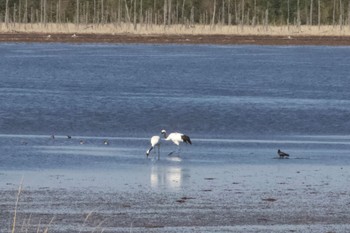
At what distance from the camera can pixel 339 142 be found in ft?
77.2

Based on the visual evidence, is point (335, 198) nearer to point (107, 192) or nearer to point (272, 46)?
point (107, 192)

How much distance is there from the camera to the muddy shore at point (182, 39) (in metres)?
81.0

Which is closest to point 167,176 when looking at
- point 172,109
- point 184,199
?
point 184,199

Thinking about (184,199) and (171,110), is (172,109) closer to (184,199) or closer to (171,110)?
(171,110)

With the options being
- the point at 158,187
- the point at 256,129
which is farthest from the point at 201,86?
the point at 158,187

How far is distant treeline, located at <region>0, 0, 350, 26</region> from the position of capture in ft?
312

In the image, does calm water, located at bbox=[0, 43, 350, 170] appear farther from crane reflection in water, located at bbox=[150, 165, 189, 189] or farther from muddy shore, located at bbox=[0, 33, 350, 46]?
muddy shore, located at bbox=[0, 33, 350, 46]

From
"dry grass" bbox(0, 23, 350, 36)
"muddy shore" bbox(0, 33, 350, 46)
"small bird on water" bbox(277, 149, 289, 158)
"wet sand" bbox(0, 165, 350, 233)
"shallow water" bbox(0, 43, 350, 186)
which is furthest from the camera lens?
"dry grass" bbox(0, 23, 350, 36)

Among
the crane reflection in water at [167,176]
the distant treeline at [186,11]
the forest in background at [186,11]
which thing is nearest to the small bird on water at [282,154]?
the crane reflection in water at [167,176]

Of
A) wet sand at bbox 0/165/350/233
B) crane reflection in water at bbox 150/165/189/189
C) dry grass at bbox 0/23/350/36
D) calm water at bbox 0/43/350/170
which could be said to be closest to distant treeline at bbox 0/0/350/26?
dry grass at bbox 0/23/350/36

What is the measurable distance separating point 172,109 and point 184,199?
15.4m

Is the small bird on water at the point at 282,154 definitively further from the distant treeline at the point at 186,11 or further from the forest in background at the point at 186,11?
the forest in background at the point at 186,11

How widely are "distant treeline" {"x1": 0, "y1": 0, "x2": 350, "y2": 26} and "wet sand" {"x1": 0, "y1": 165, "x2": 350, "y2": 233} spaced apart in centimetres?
7444

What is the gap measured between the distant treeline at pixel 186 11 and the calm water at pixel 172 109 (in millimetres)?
34935
